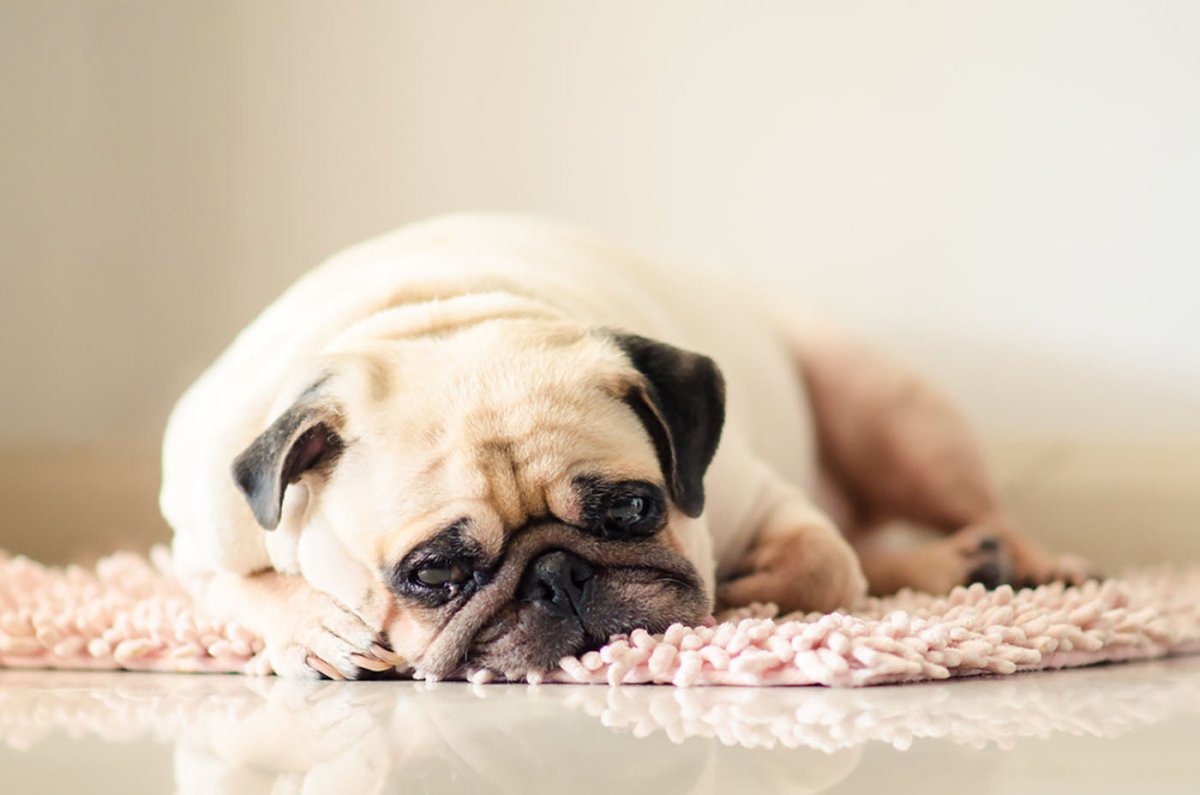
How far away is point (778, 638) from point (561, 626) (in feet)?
1.02

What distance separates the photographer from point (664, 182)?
418 centimetres

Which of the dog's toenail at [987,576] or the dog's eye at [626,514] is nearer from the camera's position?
the dog's eye at [626,514]

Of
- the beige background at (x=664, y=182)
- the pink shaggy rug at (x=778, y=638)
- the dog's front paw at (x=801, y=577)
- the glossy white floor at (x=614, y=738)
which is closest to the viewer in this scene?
the glossy white floor at (x=614, y=738)

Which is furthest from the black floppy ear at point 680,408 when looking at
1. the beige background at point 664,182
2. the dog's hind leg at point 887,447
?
the beige background at point 664,182

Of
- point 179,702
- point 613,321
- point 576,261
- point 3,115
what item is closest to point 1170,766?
point 179,702

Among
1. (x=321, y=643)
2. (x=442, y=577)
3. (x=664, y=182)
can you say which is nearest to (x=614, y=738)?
(x=442, y=577)

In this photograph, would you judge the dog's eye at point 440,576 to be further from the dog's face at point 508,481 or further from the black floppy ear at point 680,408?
the black floppy ear at point 680,408

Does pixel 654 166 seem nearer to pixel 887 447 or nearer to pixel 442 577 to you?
pixel 887 447

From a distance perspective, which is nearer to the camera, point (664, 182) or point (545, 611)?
point (545, 611)

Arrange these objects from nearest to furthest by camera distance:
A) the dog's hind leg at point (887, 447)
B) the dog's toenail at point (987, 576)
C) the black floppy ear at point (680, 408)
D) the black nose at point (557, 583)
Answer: the black nose at point (557, 583)
the black floppy ear at point (680, 408)
the dog's toenail at point (987, 576)
the dog's hind leg at point (887, 447)

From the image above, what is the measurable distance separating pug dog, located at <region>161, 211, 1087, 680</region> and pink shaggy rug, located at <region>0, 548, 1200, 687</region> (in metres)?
0.08

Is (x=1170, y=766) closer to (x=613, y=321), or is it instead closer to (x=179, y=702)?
(x=179, y=702)

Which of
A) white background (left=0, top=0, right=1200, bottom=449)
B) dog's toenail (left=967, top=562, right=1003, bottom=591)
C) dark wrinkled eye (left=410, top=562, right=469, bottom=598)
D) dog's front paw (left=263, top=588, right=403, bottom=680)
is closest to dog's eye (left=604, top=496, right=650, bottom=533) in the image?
dark wrinkled eye (left=410, top=562, right=469, bottom=598)

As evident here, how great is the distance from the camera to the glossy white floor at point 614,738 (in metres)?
1.31
